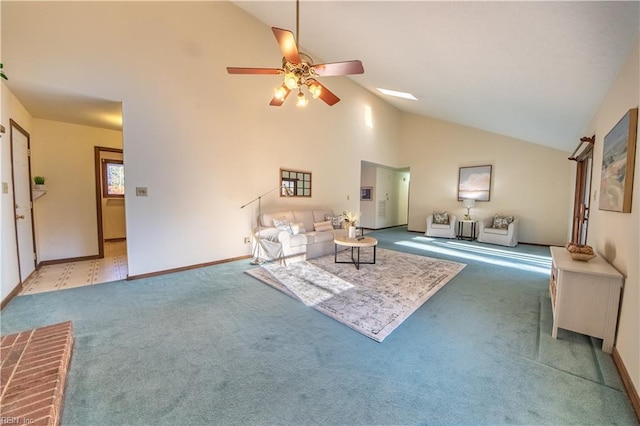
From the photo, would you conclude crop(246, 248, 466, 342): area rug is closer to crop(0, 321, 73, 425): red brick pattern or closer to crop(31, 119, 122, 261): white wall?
crop(0, 321, 73, 425): red brick pattern

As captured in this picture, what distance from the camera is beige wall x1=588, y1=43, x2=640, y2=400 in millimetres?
1672

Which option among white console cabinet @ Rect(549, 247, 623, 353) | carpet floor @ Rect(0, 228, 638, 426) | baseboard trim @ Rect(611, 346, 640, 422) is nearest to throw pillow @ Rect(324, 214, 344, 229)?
carpet floor @ Rect(0, 228, 638, 426)

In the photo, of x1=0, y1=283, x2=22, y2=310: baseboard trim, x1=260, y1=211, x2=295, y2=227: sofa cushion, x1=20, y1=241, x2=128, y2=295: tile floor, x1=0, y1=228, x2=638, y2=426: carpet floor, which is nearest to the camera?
x1=0, y1=228, x2=638, y2=426: carpet floor

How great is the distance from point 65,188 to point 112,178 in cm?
186

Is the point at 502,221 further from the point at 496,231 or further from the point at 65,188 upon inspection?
the point at 65,188

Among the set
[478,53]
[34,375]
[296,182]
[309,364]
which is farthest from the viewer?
[296,182]

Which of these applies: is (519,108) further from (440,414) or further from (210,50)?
(210,50)

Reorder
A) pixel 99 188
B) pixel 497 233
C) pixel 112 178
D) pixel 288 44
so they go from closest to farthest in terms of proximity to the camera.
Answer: pixel 288 44 → pixel 99 188 → pixel 112 178 → pixel 497 233

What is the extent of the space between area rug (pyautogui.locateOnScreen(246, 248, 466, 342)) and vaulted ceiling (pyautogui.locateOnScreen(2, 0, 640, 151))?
277cm

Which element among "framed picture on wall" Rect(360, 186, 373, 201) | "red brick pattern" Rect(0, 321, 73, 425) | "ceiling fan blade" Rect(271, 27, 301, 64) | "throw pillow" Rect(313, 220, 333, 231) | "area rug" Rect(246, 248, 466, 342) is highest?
"ceiling fan blade" Rect(271, 27, 301, 64)

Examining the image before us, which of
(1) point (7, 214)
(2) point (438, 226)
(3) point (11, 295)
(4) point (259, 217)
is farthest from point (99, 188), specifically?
(2) point (438, 226)

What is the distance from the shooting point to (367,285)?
11.3ft

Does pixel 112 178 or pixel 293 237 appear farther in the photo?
pixel 112 178

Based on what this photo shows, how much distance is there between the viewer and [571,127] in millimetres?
4188
